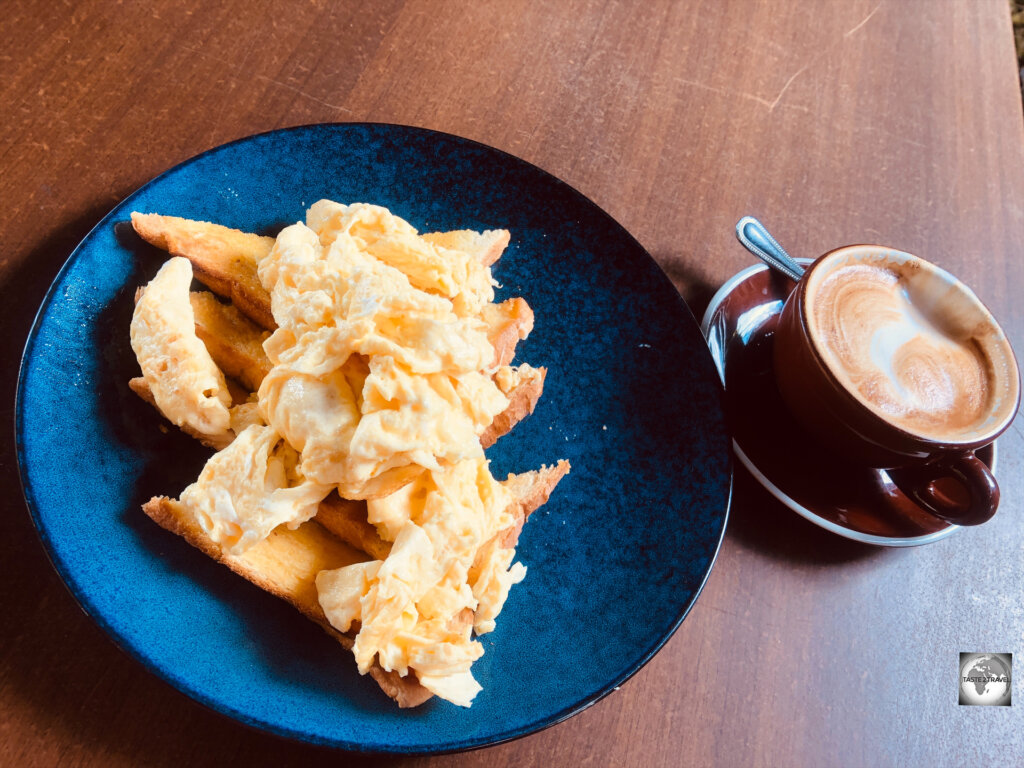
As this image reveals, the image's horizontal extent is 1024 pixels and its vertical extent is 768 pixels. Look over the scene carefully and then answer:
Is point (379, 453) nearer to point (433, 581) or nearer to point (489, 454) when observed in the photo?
point (433, 581)

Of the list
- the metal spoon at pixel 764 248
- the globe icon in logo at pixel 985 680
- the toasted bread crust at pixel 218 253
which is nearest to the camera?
the toasted bread crust at pixel 218 253

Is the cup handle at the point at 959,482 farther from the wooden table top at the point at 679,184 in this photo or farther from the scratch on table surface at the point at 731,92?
the scratch on table surface at the point at 731,92

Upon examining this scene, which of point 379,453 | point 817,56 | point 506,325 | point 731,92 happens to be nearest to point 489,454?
point 506,325

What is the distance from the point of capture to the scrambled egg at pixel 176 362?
1.11 metres

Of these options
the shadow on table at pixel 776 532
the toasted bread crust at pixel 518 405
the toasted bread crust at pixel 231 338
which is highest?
the toasted bread crust at pixel 231 338

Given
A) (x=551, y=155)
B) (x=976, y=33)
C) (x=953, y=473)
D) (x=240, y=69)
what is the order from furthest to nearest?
(x=976, y=33), (x=551, y=155), (x=240, y=69), (x=953, y=473)

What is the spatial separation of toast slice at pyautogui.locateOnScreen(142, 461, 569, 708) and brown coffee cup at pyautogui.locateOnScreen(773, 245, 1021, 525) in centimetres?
61

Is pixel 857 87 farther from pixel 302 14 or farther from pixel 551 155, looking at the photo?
pixel 302 14

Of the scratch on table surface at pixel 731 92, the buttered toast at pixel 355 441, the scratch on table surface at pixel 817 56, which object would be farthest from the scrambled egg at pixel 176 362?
the scratch on table surface at pixel 817 56

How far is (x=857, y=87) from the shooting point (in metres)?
2.04

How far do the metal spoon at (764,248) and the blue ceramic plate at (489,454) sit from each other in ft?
0.96

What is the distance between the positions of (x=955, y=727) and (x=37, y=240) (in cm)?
193

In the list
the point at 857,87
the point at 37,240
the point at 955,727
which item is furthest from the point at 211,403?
the point at 857,87

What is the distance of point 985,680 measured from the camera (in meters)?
1.37
